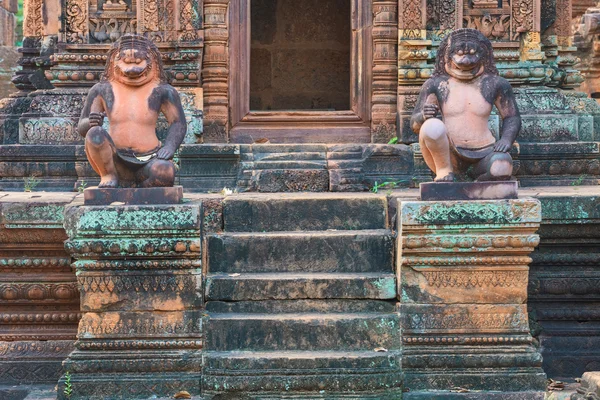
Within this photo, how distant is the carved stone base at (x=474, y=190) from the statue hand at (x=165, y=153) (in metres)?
1.54

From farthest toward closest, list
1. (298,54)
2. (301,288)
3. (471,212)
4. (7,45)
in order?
(7,45) → (298,54) → (301,288) → (471,212)

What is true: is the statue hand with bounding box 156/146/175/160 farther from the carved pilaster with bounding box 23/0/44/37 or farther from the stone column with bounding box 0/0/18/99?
the stone column with bounding box 0/0/18/99

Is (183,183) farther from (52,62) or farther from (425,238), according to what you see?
(425,238)

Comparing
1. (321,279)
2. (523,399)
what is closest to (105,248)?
(321,279)

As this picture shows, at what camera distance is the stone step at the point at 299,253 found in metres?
6.17

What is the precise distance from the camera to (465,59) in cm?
612

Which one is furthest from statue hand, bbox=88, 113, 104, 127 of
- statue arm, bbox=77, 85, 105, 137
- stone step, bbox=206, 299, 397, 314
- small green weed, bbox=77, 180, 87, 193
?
small green weed, bbox=77, 180, 87, 193

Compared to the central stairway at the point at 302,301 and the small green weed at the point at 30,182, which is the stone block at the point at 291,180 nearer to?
the central stairway at the point at 302,301

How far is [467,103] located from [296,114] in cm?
250

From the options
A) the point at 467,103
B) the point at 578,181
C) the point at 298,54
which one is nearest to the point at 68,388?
the point at 467,103

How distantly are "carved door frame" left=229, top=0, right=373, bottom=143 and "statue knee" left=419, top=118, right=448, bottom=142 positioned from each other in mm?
2406

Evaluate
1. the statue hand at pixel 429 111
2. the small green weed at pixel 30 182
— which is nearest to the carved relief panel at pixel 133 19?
the small green weed at pixel 30 182

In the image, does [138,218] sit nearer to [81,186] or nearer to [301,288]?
[301,288]

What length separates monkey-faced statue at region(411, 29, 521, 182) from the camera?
19.8 feet
